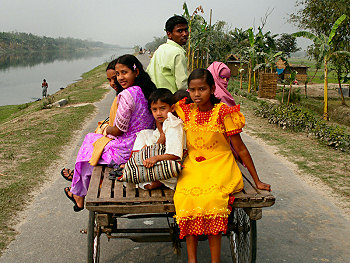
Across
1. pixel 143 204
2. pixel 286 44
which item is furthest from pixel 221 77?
pixel 286 44

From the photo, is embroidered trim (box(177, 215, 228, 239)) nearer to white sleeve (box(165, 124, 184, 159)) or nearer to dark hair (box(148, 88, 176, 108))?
white sleeve (box(165, 124, 184, 159))

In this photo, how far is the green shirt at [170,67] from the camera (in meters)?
3.87

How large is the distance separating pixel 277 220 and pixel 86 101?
1185 cm

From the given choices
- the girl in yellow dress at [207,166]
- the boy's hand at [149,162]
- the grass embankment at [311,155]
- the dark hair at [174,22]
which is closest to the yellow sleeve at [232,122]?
the girl in yellow dress at [207,166]

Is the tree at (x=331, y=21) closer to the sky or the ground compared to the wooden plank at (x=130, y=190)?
Answer: closer to the sky

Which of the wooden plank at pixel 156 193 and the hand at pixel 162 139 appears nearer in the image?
the wooden plank at pixel 156 193

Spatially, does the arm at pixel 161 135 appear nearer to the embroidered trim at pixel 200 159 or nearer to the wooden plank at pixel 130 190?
the embroidered trim at pixel 200 159

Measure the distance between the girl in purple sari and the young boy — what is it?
0.12 meters

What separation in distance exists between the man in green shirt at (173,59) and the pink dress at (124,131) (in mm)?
861

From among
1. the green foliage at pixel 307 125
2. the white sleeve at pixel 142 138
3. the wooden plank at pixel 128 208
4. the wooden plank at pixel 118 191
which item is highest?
the white sleeve at pixel 142 138

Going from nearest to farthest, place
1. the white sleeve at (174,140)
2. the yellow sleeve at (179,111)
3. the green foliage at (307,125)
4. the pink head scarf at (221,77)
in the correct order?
the white sleeve at (174,140) → the yellow sleeve at (179,111) → the pink head scarf at (221,77) → the green foliage at (307,125)

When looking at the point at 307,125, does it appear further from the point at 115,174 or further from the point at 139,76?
the point at 115,174

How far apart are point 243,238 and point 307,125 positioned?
653 centimetres

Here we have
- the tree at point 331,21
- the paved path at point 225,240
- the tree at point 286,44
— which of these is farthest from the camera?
the tree at point 286,44
